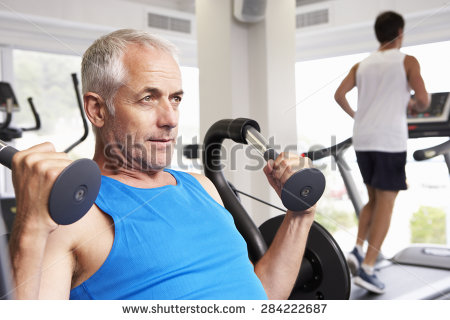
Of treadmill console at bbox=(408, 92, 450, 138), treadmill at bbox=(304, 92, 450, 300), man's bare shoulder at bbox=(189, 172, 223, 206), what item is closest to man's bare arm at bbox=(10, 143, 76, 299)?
man's bare shoulder at bbox=(189, 172, 223, 206)

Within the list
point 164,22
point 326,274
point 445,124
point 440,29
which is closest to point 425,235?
point 440,29

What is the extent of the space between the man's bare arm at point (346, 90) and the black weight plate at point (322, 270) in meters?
1.13

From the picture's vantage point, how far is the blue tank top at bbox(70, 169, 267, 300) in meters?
0.70

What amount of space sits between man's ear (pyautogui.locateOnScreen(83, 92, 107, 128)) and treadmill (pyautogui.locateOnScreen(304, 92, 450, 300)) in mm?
1175

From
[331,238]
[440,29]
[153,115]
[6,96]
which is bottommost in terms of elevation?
[331,238]

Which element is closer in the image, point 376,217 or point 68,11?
point 376,217

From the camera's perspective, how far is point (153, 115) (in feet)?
2.74

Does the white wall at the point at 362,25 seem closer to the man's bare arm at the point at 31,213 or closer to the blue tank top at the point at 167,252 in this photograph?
the blue tank top at the point at 167,252

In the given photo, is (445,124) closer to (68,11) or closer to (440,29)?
(440,29)

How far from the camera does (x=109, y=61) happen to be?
0.81m

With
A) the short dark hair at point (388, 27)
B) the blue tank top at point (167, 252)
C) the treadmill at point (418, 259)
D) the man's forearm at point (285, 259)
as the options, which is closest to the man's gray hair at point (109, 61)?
the blue tank top at point (167, 252)

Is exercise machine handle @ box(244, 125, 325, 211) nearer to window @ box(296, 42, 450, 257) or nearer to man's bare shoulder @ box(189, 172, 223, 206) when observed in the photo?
man's bare shoulder @ box(189, 172, 223, 206)

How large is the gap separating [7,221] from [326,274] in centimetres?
241

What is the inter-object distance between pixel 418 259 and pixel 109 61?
2.55 m
